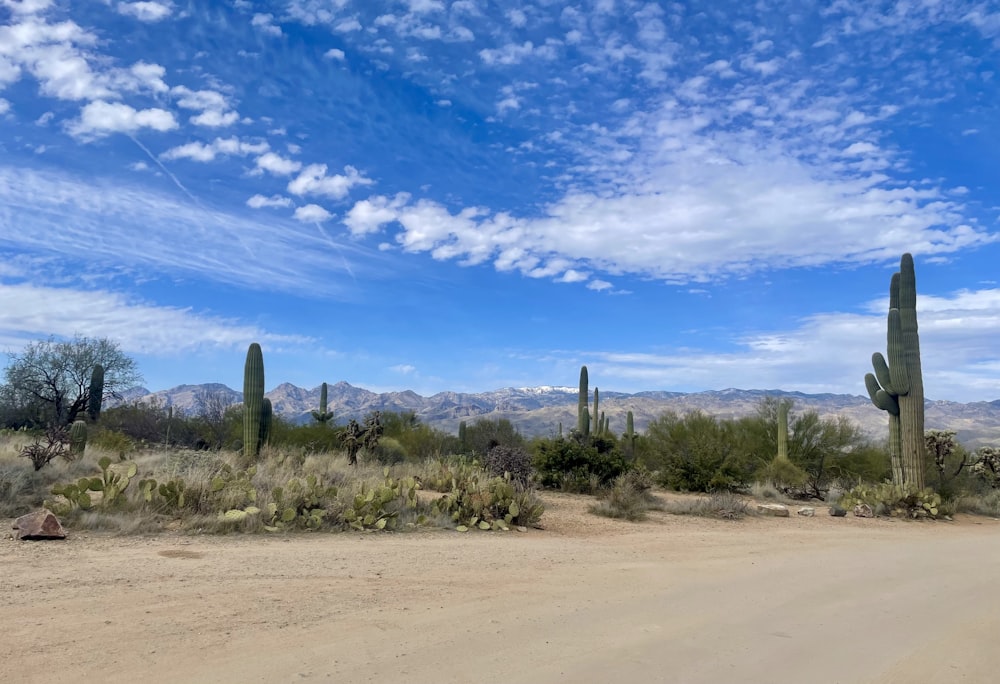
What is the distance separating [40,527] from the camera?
8281 millimetres

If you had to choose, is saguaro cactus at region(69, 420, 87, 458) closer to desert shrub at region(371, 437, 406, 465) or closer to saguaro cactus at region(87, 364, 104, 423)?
desert shrub at region(371, 437, 406, 465)

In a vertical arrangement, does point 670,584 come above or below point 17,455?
below

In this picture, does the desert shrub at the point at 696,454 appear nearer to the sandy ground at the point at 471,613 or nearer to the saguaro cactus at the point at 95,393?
the sandy ground at the point at 471,613

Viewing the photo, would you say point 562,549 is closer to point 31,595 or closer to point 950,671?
point 950,671

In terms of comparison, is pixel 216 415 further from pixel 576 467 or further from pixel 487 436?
pixel 576 467

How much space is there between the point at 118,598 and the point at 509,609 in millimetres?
3134

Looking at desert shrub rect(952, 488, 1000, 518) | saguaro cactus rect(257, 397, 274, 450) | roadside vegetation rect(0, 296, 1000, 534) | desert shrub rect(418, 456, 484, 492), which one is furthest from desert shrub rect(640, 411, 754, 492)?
saguaro cactus rect(257, 397, 274, 450)

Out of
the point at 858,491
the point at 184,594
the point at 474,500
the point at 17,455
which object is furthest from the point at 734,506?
the point at 17,455

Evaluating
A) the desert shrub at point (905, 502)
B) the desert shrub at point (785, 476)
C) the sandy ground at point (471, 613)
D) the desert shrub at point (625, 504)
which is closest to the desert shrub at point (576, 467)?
the desert shrub at point (625, 504)

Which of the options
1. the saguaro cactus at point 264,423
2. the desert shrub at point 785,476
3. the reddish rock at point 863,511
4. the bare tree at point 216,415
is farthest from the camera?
the bare tree at point 216,415

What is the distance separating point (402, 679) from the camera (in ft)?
14.1

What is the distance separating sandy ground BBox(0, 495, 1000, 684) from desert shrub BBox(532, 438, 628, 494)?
28.4 feet

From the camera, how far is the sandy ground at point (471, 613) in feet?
15.0

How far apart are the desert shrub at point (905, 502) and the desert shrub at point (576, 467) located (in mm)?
5886
